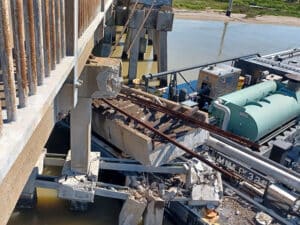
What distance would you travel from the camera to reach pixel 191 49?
82.9 feet

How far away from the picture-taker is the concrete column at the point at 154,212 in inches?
312

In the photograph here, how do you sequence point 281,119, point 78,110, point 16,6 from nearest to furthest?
point 16,6, point 78,110, point 281,119

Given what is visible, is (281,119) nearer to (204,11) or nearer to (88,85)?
(88,85)

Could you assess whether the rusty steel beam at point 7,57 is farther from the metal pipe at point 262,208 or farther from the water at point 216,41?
the water at point 216,41

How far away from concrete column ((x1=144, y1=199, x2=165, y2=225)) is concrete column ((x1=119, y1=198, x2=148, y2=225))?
124mm

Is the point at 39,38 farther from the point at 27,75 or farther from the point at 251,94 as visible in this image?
the point at 251,94

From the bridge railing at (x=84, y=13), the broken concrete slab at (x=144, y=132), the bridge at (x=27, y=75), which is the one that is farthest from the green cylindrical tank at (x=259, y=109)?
the bridge at (x=27, y=75)

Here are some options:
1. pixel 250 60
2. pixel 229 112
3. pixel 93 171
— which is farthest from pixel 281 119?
pixel 93 171

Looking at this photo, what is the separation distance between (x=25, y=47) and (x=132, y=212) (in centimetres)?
615

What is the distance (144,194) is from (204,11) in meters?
37.3

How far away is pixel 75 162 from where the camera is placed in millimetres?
8398

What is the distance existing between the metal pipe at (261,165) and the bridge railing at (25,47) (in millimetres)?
5706

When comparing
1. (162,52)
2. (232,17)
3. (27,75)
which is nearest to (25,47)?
(27,75)

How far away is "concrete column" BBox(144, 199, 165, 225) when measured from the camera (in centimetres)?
793
